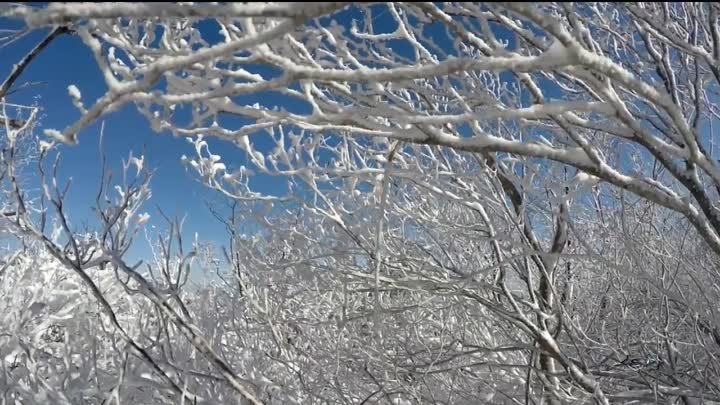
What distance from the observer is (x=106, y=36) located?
6.49ft

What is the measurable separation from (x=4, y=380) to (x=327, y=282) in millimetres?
2365

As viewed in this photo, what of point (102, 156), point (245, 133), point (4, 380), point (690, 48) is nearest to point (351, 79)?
point (245, 133)

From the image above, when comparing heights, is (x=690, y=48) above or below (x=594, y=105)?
above

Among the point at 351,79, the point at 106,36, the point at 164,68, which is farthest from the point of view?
the point at 106,36

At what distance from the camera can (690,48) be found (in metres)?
2.19

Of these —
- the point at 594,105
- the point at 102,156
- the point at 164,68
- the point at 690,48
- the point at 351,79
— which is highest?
the point at 102,156

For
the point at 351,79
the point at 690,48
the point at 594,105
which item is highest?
the point at 690,48

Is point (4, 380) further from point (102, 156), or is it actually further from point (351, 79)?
point (351, 79)

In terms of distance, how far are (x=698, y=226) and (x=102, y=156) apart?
130 inches

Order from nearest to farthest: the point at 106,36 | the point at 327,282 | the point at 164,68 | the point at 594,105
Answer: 1. the point at 164,68
2. the point at 594,105
3. the point at 106,36
4. the point at 327,282

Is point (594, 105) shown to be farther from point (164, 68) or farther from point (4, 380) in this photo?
point (4, 380)

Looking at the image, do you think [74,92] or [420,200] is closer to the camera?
[74,92]

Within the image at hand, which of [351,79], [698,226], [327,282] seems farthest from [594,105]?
[327,282]

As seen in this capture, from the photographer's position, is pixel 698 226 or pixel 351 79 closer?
pixel 351 79
